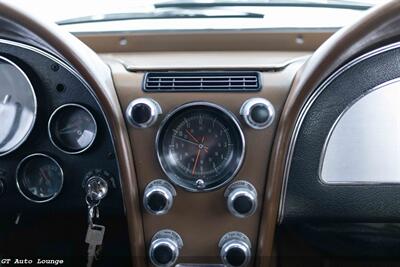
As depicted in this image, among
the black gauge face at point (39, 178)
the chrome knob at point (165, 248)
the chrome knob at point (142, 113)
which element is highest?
the chrome knob at point (142, 113)

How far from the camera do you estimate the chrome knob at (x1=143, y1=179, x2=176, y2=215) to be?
1.64 meters

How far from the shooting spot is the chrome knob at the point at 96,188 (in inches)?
67.8

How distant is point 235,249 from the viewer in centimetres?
165

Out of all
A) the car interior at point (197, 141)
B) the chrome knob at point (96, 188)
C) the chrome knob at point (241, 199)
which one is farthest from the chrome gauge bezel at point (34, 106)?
the chrome knob at point (241, 199)

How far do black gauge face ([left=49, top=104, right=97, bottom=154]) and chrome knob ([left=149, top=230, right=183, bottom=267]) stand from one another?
0.42 m

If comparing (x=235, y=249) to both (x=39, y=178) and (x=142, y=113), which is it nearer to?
(x=142, y=113)

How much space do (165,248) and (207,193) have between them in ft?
0.78

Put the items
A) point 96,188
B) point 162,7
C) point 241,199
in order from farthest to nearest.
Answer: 1. point 162,7
2. point 96,188
3. point 241,199

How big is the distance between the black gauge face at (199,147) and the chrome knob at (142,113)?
0.05 m

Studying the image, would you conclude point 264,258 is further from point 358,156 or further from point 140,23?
point 140,23

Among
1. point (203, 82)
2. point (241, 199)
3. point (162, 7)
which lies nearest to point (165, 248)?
point (241, 199)

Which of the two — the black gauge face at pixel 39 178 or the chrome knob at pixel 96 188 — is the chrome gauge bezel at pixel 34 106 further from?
the chrome knob at pixel 96 188

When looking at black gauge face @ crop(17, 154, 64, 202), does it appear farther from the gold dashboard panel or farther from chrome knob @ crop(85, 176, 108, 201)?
the gold dashboard panel

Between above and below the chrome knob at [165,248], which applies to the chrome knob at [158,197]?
above
